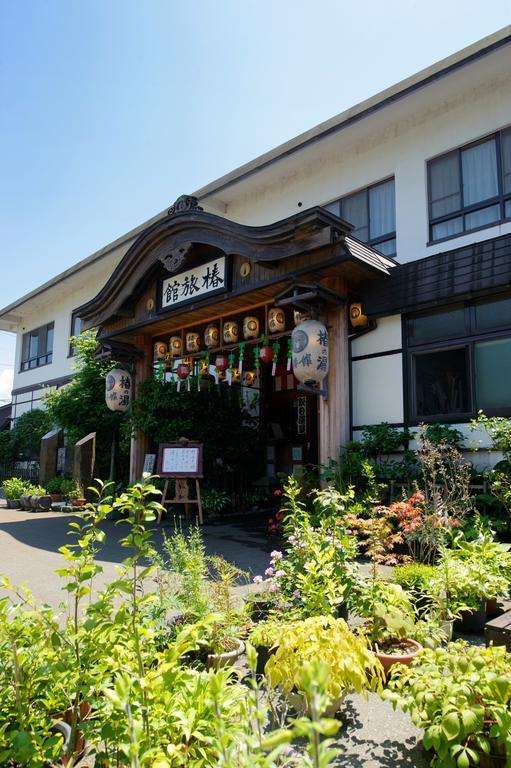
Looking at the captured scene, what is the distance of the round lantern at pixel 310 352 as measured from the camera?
8.08 meters

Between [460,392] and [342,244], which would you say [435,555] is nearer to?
[460,392]

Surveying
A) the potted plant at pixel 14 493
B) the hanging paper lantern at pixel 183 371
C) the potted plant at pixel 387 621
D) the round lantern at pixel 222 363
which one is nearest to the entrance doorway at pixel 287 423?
the round lantern at pixel 222 363

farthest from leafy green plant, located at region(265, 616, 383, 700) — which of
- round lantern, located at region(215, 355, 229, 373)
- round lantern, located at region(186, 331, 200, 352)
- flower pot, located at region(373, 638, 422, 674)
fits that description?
round lantern, located at region(186, 331, 200, 352)

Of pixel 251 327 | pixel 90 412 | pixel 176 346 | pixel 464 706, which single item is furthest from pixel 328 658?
pixel 90 412

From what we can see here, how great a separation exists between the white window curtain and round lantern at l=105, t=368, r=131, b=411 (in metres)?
7.92

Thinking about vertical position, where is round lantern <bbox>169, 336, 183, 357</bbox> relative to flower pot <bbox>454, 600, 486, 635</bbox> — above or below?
above

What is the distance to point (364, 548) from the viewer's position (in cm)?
704

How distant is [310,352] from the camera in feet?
26.5

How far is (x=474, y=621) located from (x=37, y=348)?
73.6ft

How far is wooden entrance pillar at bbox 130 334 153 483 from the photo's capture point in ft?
39.0

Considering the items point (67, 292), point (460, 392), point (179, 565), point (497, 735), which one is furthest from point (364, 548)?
point (67, 292)

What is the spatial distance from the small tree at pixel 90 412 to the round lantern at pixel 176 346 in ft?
11.3

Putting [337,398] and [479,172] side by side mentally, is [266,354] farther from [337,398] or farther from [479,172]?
[479,172]

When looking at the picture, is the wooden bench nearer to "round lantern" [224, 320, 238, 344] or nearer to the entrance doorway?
"round lantern" [224, 320, 238, 344]
